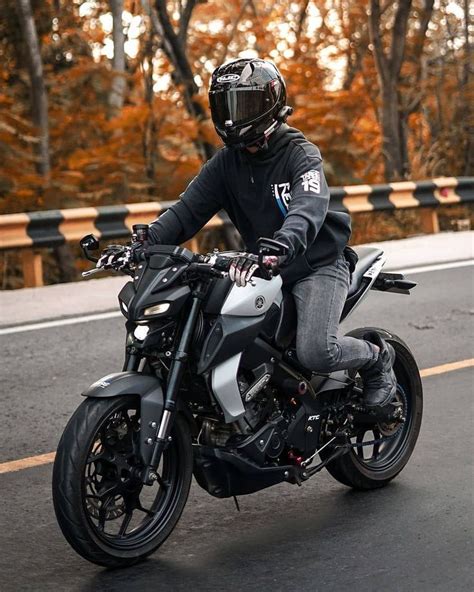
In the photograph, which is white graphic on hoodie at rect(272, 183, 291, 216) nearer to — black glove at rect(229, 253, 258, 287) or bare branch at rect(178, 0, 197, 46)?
black glove at rect(229, 253, 258, 287)

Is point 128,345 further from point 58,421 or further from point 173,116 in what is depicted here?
point 173,116

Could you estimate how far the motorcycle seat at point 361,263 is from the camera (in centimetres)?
559

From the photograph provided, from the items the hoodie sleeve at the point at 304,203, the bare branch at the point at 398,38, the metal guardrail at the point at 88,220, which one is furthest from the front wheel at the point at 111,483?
the bare branch at the point at 398,38

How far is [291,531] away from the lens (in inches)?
207

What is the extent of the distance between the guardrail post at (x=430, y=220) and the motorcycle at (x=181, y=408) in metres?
11.0

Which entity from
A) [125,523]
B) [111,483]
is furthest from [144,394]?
[125,523]

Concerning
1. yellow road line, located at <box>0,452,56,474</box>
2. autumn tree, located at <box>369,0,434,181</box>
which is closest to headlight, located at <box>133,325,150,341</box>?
yellow road line, located at <box>0,452,56,474</box>

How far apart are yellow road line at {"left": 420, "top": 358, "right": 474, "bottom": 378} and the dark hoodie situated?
2.85 metres

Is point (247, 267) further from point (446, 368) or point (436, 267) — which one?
point (436, 267)

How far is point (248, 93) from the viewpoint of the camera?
5.03 metres

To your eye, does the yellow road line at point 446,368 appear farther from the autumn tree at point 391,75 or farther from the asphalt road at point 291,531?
the autumn tree at point 391,75

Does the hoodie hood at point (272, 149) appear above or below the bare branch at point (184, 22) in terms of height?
below

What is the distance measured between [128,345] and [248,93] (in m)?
1.11

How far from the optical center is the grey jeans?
5.18m
